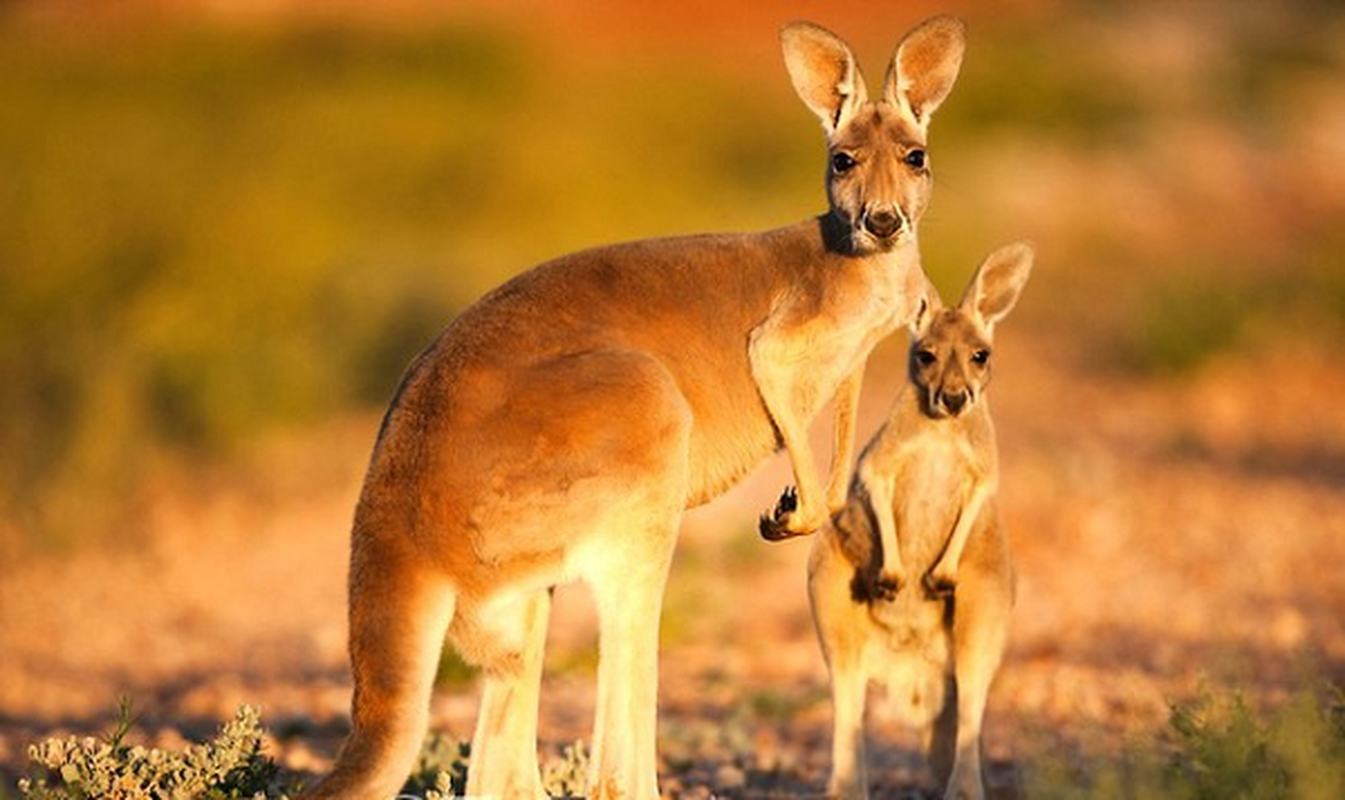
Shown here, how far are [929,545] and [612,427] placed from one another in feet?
4.96

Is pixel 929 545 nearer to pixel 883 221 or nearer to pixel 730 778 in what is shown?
pixel 730 778

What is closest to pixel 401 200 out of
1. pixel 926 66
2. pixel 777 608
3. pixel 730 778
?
pixel 777 608

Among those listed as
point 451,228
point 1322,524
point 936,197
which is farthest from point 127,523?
point 936,197

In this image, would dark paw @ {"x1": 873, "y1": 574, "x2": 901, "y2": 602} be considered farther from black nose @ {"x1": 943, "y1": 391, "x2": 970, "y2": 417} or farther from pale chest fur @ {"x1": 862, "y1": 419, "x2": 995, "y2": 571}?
black nose @ {"x1": 943, "y1": 391, "x2": 970, "y2": 417}

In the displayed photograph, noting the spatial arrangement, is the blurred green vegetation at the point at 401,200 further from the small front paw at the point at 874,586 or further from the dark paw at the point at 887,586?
the dark paw at the point at 887,586

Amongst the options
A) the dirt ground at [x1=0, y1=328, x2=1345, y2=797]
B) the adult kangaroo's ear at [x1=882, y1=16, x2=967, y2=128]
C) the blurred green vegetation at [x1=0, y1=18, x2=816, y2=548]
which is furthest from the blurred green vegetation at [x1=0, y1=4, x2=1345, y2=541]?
the adult kangaroo's ear at [x1=882, y1=16, x2=967, y2=128]

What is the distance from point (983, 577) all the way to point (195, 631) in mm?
5243

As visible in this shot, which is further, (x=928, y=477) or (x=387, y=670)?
(x=928, y=477)

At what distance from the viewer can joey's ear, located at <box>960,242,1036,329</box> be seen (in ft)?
20.2

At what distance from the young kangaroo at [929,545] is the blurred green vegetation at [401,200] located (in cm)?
103

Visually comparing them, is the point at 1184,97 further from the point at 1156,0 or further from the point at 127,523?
the point at 127,523

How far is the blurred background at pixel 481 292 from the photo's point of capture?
337 inches

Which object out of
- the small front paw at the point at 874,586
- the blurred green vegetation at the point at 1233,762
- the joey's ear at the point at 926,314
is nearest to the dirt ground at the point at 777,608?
the blurred green vegetation at the point at 1233,762

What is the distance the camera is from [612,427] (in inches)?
195
